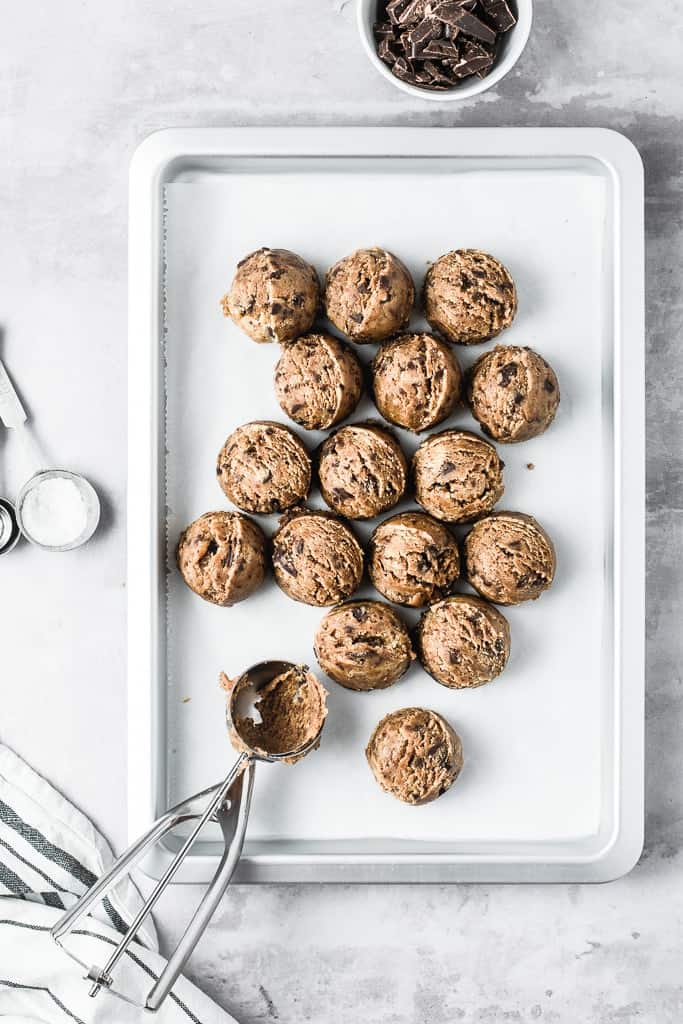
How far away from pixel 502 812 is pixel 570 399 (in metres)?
0.47

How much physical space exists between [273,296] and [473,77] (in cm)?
33

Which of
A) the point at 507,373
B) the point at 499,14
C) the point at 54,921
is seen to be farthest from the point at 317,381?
the point at 54,921

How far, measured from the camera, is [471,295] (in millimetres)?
968

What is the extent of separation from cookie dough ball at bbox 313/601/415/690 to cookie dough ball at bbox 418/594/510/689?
3 centimetres

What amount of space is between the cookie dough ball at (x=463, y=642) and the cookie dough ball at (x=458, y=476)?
97mm

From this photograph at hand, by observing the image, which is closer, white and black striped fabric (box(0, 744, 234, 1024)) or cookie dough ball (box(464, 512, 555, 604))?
cookie dough ball (box(464, 512, 555, 604))

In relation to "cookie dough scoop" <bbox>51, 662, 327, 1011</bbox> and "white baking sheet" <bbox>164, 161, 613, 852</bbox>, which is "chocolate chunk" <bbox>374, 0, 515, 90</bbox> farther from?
"cookie dough scoop" <bbox>51, 662, 327, 1011</bbox>

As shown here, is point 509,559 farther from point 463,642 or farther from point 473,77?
point 473,77

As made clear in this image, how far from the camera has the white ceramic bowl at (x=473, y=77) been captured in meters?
0.98

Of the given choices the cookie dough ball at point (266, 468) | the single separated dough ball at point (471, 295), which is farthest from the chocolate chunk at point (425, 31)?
the cookie dough ball at point (266, 468)

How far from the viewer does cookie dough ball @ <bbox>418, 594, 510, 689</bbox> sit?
3.15 feet

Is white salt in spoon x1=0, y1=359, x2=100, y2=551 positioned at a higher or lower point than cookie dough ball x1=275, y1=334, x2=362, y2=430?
lower

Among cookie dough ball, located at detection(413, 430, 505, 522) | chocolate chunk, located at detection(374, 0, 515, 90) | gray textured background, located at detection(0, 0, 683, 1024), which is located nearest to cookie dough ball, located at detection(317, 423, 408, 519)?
cookie dough ball, located at detection(413, 430, 505, 522)

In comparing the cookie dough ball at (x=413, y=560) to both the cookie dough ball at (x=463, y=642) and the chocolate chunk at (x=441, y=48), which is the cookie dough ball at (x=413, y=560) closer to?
the cookie dough ball at (x=463, y=642)
